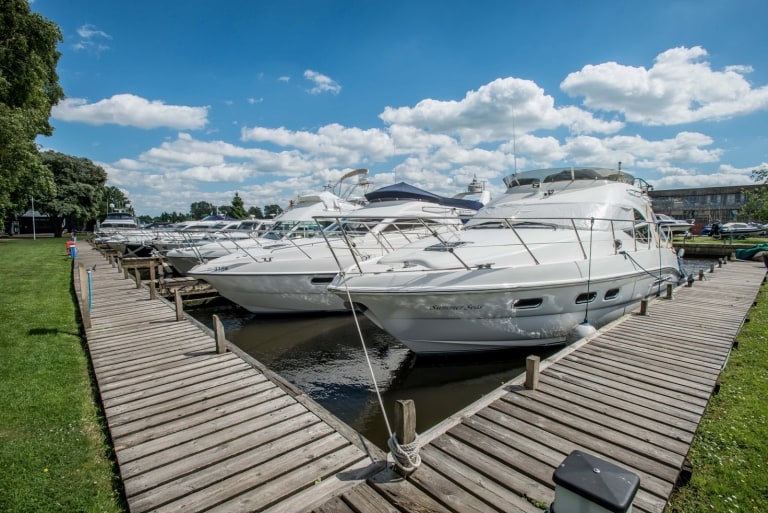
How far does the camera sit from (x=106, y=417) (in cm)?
424

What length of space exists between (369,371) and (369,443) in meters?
4.38

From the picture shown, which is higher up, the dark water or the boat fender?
the boat fender

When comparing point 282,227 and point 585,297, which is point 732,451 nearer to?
point 585,297

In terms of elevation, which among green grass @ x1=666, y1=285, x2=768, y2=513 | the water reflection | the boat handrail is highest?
the boat handrail

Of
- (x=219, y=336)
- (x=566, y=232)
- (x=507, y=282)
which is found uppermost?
(x=566, y=232)

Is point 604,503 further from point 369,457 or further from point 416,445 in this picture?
point 369,457

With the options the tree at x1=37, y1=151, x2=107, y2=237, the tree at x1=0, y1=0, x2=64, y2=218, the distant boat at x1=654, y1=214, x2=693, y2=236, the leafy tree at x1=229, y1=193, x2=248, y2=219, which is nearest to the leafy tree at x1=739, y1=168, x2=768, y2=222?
the distant boat at x1=654, y1=214, x2=693, y2=236

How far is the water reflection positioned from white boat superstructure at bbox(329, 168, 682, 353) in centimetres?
52

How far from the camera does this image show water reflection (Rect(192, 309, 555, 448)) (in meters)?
6.31

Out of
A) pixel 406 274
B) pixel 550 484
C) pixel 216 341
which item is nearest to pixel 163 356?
pixel 216 341

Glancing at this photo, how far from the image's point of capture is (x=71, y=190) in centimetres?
4147

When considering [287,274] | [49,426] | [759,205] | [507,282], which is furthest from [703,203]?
[49,426]

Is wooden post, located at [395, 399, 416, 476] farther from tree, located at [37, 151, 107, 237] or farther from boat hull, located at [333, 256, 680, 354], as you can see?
tree, located at [37, 151, 107, 237]

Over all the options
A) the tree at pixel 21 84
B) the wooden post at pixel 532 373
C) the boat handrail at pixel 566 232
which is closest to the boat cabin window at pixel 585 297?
the boat handrail at pixel 566 232
